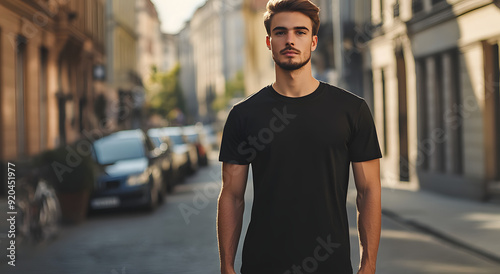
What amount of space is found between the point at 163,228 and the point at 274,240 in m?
9.49

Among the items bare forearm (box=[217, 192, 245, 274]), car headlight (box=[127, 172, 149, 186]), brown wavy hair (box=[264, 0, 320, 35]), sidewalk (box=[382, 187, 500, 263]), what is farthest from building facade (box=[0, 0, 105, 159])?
brown wavy hair (box=[264, 0, 320, 35])

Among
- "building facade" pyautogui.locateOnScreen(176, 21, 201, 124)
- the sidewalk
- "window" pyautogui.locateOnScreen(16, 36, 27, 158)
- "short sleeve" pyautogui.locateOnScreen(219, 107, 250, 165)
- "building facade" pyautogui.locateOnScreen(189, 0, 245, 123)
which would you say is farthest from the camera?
"building facade" pyautogui.locateOnScreen(176, 21, 201, 124)

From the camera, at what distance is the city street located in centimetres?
860

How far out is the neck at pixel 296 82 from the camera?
10.5 ft

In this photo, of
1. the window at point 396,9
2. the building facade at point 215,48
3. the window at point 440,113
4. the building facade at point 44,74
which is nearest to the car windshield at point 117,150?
the building facade at point 44,74

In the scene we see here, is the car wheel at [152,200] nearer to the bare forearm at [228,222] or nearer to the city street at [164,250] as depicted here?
the city street at [164,250]

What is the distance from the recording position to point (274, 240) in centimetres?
312

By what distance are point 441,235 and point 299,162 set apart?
818cm

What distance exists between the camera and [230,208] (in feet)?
10.8

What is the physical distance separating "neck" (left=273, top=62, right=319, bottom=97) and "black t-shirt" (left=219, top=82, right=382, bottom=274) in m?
0.03

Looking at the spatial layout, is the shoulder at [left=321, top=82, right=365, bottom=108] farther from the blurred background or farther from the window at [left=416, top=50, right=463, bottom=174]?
the window at [left=416, top=50, right=463, bottom=174]

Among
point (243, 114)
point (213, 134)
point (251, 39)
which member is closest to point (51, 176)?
point (243, 114)

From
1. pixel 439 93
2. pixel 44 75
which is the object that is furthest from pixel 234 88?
pixel 439 93

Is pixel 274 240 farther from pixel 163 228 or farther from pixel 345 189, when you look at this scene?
pixel 163 228
